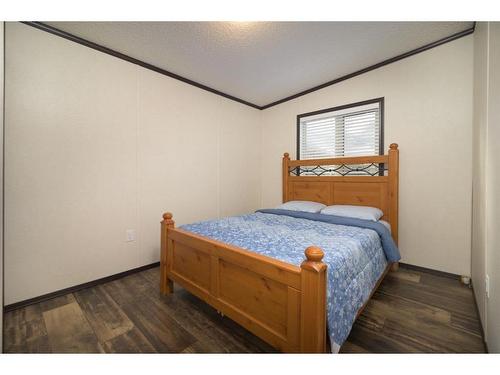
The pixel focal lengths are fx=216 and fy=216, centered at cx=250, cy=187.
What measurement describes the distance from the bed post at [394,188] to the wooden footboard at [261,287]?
6.23ft

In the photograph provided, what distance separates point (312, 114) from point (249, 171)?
136 cm

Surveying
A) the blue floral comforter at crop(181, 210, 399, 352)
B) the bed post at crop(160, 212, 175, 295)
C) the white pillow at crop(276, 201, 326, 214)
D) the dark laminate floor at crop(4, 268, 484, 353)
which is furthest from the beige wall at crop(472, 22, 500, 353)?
the bed post at crop(160, 212, 175, 295)

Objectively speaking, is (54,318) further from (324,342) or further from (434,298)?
(434,298)

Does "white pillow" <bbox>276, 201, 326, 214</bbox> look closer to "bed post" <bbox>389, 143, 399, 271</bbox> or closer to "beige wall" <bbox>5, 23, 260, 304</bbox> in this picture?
"bed post" <bbox>389, 143, 399, 271</bbox>

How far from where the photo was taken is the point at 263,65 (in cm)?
256

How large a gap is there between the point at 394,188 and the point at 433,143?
23.0 inches

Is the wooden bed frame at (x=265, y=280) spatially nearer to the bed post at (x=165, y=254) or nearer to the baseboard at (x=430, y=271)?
the bed post at (x=165, y=254)

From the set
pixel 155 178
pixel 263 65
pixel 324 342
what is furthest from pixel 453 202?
pixel 155 178

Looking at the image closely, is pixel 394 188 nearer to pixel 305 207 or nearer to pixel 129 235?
pixel 305 207

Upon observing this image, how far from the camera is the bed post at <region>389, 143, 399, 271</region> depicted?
95.8 inches

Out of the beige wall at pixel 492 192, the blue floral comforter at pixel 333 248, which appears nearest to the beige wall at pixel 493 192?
the beige wall at pixel 492 192

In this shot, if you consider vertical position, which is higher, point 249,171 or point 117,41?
point 117,41

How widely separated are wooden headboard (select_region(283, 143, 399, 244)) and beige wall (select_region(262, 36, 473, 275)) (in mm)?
141
